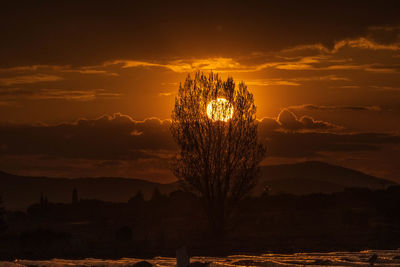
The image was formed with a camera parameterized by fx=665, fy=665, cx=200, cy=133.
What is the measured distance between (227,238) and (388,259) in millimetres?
25402

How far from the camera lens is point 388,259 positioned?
18.1 meters

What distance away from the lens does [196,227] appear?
2003 inches

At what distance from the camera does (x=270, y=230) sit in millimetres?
51344

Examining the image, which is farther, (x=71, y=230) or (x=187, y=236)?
(x=71, y=230)

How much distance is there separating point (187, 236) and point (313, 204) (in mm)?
23465

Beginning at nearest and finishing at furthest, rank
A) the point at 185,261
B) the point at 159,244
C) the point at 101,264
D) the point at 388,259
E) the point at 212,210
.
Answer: the point at 185,261 < the point at 388,259 < the point at 101,264 < the point at 159,244 < the point at 212,210

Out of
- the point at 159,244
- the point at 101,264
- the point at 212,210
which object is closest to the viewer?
the point at 101,264

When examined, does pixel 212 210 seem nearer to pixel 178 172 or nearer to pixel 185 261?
pixel 178 172

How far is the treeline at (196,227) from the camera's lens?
36.4 meters

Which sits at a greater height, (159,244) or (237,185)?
(237,185)

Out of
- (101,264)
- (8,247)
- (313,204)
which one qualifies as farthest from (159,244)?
(313,204)

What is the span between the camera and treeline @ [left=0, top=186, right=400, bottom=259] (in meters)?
36.4

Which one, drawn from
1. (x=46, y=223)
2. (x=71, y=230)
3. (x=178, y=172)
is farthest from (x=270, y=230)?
(x=46, y=223)

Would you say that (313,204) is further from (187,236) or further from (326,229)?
(187,236)
